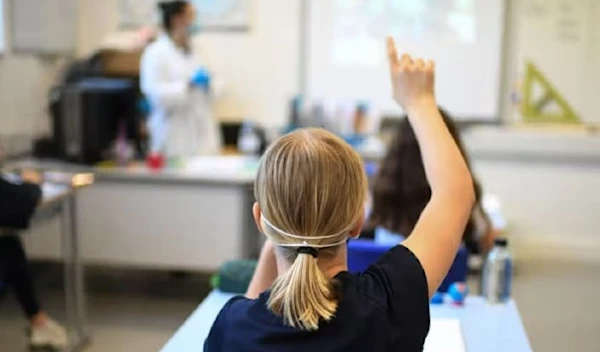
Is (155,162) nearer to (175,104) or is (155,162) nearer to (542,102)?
(175,104)

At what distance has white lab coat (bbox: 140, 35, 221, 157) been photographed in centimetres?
388

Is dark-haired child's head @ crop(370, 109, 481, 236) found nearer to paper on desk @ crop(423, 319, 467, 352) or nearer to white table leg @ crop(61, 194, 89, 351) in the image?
paper on desk @ crop(423, 319, 467, 352)

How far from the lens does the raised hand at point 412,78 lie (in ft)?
4.02

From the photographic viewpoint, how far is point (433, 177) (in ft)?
3.90

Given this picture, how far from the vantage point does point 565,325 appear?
138 inches

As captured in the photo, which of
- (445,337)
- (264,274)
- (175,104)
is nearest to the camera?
(264,274)

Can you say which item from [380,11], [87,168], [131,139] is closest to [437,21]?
[380,11]

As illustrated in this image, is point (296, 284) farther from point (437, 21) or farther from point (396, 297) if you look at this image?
point (437, 21)

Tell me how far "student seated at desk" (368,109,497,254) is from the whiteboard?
2.07 metres

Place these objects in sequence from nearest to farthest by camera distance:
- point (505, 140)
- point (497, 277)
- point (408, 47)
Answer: point (497, 277)
point (505, 140)
point (408, 47)

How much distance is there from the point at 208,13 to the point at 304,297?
3.83 m

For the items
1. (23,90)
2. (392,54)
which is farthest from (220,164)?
(392,54)

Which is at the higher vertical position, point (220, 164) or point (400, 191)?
point (400, 191)

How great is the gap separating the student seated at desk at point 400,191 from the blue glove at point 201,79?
1.63 metres
